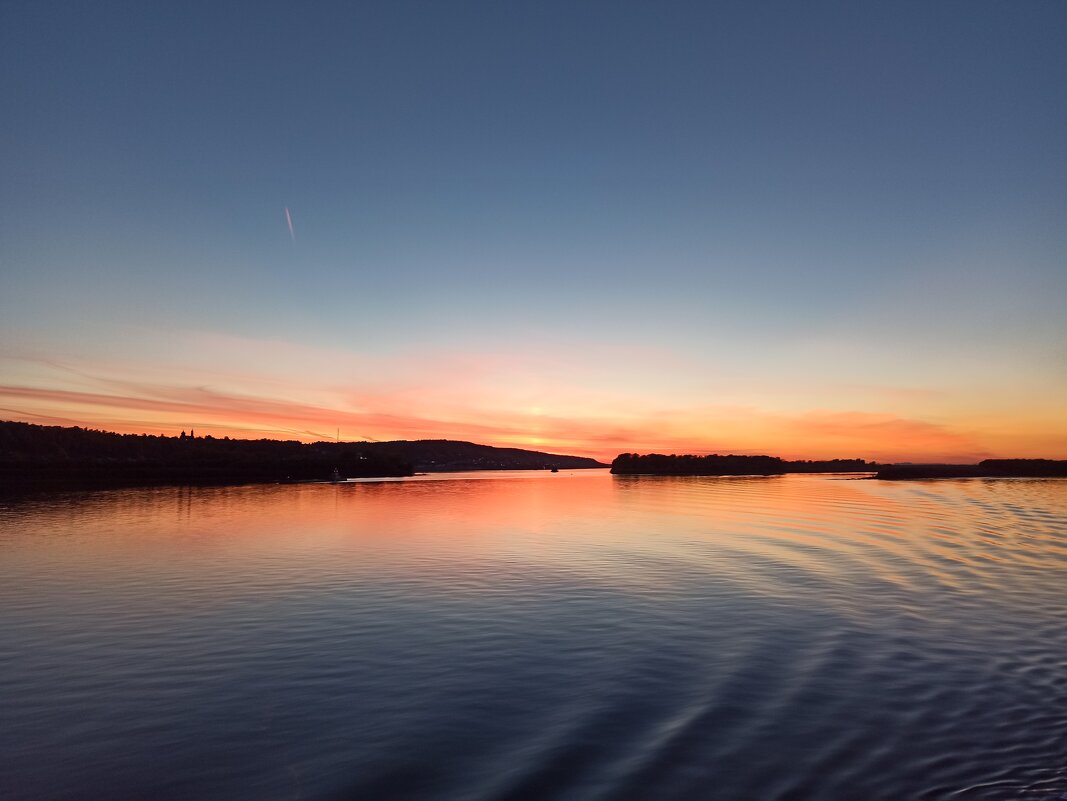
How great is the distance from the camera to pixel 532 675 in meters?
15.4

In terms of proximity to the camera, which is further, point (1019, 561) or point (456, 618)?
point (1019, 561)

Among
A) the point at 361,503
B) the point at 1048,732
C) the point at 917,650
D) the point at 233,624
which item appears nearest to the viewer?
the point at 1048,732

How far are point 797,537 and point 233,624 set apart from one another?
38.1 m

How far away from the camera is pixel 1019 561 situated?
108ft

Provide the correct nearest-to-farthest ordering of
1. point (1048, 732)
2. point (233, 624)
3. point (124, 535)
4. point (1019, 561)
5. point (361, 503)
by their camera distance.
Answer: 1. point (1048, 732)
2. point (233, 624)
3. point (1019, 561)
4. point (124, 535)
5. point (361, 503)

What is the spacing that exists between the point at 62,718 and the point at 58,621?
33.8ft

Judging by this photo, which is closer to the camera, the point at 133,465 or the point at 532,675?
the point at 532,675

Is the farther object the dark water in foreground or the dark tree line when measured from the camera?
the dark tree line

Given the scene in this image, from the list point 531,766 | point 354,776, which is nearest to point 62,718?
point 354,776

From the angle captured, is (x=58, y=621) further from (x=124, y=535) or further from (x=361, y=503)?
(x=361, y=503)

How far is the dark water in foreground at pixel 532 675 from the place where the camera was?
1009 cm

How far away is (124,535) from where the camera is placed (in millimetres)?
42938

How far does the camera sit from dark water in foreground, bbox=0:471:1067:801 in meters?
10.1

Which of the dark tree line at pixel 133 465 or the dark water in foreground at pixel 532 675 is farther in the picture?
the dark tree line at pixel 133 465
